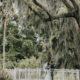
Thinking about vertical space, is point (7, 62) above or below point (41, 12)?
below

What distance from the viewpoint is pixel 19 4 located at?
1062cm

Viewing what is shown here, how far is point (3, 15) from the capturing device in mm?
20156

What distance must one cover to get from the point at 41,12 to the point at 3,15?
31.3ft

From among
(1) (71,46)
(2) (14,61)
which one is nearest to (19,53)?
(2) (14,61)

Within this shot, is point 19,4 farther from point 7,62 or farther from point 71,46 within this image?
point 7,62

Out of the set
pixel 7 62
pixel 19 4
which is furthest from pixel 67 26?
pixel 7 62

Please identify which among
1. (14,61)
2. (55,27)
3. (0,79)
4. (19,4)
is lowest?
(14,61)

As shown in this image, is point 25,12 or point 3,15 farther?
point 3,15

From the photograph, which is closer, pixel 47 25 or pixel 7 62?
pixel 47 25

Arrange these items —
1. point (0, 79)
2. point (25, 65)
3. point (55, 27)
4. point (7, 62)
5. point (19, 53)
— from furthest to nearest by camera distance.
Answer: point (19, 53) → point (7, 62) → point (25, 65) → point (55, 27) → point (0, 79)

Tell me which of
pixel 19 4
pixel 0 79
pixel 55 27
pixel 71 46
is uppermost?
pixel 19 4

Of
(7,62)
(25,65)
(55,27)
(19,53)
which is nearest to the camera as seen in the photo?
(55,27)

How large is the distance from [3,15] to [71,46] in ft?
26.9

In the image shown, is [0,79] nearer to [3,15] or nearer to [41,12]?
[41,12]
